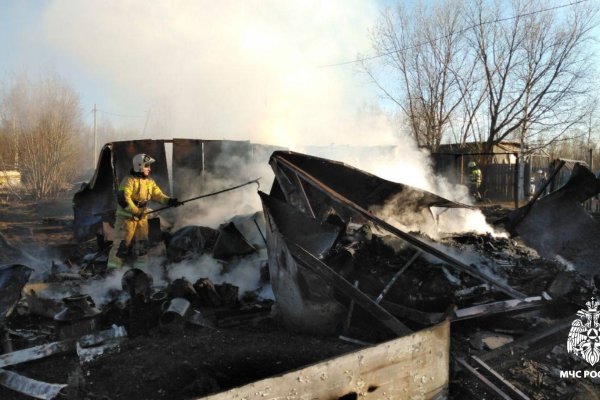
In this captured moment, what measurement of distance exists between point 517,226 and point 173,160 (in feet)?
19.5

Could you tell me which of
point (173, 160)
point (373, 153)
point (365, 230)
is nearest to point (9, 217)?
point (173, 160)

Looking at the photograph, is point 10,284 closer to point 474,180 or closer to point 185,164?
point 185,164

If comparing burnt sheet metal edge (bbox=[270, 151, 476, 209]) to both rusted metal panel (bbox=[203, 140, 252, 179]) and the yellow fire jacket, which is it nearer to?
the yellow fire jacket

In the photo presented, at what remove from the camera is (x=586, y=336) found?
12.1ft

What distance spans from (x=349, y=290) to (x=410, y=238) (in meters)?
0.82

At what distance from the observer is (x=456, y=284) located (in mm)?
4316

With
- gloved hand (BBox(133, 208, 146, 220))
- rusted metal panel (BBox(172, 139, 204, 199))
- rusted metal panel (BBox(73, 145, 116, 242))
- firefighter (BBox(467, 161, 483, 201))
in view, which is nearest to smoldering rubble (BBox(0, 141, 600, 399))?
gloved hand (BBox(133, 208, 146, 220))

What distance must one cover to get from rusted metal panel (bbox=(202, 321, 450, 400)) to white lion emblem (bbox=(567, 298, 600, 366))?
1476 millimetres

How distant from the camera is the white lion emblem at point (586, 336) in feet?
11.4

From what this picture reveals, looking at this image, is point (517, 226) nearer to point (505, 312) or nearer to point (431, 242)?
point (431, 242)

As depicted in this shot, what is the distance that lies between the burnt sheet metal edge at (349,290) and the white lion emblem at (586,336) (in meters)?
1.44

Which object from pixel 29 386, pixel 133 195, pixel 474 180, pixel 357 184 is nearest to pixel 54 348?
pixel 29 386

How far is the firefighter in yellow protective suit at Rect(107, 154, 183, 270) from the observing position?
582cm

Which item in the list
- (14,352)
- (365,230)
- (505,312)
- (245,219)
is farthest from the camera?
(245,219)
